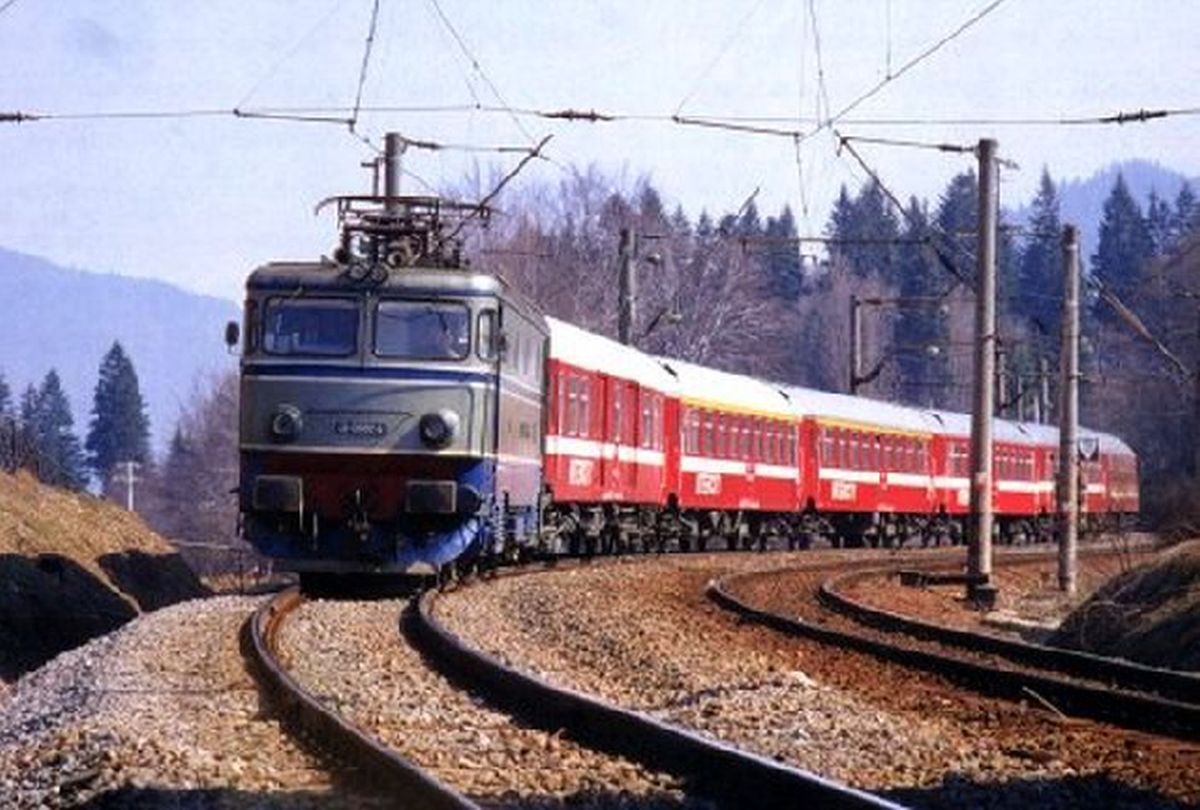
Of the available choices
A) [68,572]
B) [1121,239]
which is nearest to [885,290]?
[1121,239]

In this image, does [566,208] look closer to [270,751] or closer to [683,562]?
[683,562]

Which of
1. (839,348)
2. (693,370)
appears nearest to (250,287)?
(693,370)

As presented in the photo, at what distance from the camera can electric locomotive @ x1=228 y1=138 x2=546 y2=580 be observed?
2159 cm

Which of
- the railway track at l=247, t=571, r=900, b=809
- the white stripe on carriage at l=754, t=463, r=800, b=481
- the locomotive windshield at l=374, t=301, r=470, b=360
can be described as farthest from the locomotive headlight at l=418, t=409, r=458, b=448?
the white stripe on carriage at l=754, t=463, r=800, b=481

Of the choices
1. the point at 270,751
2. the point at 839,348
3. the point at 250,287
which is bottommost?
the point at 270,751

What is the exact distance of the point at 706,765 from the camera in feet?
33.3

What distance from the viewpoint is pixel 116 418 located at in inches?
6038

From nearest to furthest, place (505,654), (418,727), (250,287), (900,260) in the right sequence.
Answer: (418,727) < (505,654) < (250,287) < (900,260)

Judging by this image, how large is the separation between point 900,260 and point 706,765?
14411 centimetres

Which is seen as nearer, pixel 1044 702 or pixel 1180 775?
pixel 1180 775

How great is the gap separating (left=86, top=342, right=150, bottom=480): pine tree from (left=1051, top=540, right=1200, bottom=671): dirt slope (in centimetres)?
13045

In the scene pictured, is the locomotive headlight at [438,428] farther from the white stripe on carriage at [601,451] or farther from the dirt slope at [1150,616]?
the dirt slope at [1150,616]

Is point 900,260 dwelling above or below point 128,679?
above

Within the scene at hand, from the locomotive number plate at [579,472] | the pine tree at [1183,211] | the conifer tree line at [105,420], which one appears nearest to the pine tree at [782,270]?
the pine tree at [1183,211]
